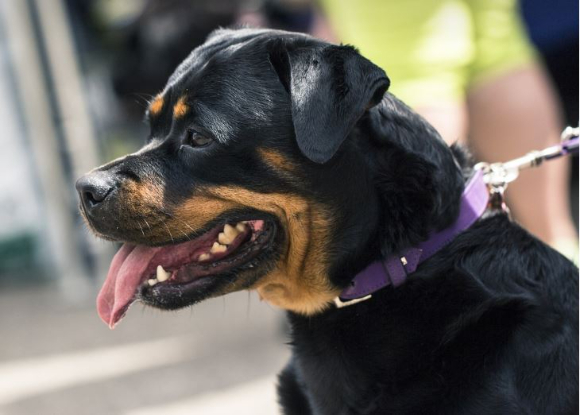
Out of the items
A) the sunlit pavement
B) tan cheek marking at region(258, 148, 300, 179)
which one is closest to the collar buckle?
tan cheek marking at region(258, 148, 300, 179)

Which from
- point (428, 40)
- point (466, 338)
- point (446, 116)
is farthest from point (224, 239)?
point (428, 40)

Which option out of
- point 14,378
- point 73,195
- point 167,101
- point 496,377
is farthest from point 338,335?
point 73,195

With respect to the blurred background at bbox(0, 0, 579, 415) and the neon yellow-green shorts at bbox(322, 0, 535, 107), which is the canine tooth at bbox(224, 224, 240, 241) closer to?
the neon yellow-green shorts at bbox(322, 0, 535, 107)

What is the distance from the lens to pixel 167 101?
9.29 feet

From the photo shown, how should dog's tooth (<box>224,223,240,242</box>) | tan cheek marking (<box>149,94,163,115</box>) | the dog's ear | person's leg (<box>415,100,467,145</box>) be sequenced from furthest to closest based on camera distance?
person's leg (<box>415,100,467,145</box>) → tan cheek marking (<box>149,94,163,115</box>) → dog's tooth (<box>224,223,240,242</box>) → the dog's ear

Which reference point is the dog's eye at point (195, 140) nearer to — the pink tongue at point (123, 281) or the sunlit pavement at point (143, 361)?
the pink tongue at point (123, 281)

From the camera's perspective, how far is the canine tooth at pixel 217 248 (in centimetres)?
272

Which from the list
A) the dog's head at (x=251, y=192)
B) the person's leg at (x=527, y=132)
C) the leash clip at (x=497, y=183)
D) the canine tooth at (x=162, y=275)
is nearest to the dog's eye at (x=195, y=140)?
the dog's head at (x=251, y=192)

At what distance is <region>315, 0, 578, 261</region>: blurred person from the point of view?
12.0 feet

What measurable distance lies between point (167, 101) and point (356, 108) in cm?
66

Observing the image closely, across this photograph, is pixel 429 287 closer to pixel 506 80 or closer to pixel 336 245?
pixel 336 245

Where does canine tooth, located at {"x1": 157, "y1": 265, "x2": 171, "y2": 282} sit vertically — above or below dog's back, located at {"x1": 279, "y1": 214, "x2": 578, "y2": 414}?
above

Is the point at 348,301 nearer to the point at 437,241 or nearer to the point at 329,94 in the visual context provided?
the point at 437,241

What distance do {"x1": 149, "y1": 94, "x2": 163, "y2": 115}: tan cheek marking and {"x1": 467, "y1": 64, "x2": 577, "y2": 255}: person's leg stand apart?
1.48 m
